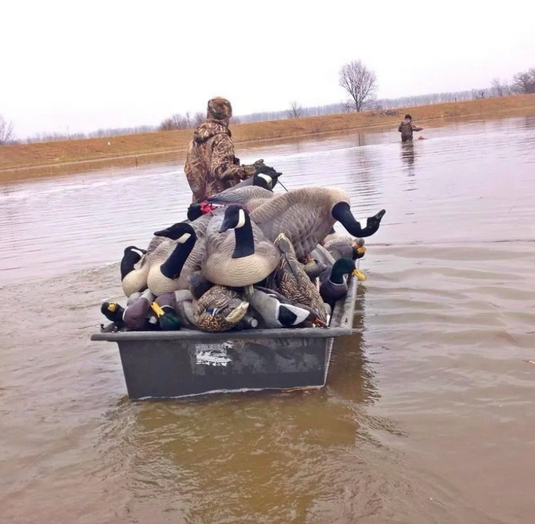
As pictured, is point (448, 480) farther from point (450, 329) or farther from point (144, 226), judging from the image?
point (144, 226)

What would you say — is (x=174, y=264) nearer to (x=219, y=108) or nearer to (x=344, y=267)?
(x=344, y=267)

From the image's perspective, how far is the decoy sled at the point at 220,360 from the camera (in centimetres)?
434

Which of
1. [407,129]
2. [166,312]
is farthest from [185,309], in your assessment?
[407,129]

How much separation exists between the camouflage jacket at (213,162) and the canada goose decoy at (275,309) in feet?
9.05

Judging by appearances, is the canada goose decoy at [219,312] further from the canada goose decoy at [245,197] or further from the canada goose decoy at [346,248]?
the canada goose decoy at [346,248]

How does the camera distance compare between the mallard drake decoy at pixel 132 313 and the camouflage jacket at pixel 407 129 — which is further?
the camouflage jacket at pixel 407 129

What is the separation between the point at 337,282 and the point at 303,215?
681 mm

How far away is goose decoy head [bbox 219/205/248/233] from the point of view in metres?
4.39

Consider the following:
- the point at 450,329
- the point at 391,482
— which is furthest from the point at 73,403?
the point at 450,329

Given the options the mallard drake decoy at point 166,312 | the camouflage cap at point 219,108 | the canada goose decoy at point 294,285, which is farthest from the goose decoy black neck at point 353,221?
the camouflage cap at point 219,108

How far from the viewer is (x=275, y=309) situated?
437cm

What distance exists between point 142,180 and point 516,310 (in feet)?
72.3

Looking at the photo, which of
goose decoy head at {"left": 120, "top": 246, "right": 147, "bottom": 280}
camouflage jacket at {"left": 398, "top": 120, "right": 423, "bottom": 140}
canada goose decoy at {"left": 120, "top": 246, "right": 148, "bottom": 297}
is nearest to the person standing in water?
camouflage jacket at {"left": 398, "top": 120, "right": 423, "bottom": 140}

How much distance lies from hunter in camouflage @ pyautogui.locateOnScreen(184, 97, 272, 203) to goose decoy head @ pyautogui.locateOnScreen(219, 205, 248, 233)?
2.55 m
